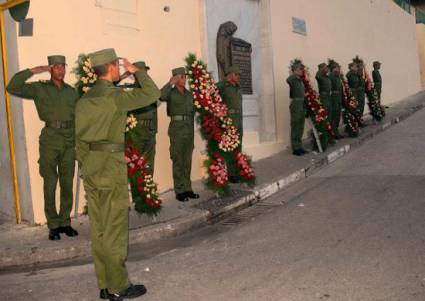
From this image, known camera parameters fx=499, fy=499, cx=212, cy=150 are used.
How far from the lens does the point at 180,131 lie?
673cm

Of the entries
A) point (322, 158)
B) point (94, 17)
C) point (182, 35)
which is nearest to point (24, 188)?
point (94, 17)

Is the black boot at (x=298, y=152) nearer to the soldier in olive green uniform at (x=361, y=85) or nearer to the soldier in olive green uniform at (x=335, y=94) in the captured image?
the soldier in olive green uniform at (x=335, y=94)

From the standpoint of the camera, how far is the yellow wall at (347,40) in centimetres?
1111

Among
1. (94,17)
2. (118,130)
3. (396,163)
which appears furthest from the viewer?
(396,163)

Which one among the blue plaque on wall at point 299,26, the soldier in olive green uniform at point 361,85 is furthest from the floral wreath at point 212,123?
the soldier in olive green uniform at point 361,85

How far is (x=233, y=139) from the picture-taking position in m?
6.87

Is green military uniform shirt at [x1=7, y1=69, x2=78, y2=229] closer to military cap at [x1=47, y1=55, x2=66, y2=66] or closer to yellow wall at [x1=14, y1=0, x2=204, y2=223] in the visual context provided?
military cap at [x1=47, y1=55, x2=66, y2=66]

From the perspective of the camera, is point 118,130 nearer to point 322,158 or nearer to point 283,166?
point 283,166

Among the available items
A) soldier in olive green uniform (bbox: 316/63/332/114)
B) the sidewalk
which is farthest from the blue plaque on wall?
the sidewalk

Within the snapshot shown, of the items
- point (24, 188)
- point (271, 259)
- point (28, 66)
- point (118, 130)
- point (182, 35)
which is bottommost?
point (271, 259)

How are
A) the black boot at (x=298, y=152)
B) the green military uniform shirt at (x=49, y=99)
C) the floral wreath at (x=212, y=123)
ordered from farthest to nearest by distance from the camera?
the black boot at (x=298, y=152) < the floral wreath at (x=212, y=123) < the green military uniform shirt at (x=49, y=99)

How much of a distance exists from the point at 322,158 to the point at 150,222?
4.79 meters

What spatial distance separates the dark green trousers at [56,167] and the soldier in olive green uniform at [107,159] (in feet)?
6.06

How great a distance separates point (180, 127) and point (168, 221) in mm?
1438
